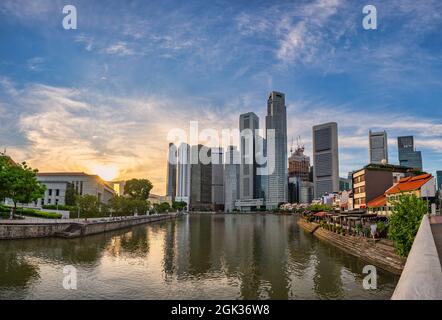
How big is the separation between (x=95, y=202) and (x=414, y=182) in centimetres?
7988

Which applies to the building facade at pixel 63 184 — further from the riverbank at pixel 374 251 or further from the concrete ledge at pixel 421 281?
the concrete ledge at pixel 421 281

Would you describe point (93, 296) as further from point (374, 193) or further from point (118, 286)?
point (374, 193)

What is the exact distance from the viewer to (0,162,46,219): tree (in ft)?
209

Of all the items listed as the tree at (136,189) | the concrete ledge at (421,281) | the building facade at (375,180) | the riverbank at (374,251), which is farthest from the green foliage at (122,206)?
the concrete ledge at (421,281)

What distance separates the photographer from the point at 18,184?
65.1 meters

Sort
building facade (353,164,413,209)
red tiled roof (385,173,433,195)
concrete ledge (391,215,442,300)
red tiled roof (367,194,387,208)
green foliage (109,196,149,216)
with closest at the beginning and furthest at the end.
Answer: concrete ledge (391,215,442,300), red tiled roof (385,173,433,195), red tiled roof (367,194,387,208), building facade (353,164,413,209), green foliage (109,196,149,216)

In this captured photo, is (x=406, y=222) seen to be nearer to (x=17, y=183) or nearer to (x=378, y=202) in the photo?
(x=378, y=202)

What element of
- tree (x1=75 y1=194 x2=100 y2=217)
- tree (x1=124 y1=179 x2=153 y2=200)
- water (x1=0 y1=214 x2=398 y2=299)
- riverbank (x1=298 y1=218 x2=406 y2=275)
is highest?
tree (x1=124 y1=179 x2=153 y2=200)

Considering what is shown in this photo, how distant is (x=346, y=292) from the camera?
27.8 meters

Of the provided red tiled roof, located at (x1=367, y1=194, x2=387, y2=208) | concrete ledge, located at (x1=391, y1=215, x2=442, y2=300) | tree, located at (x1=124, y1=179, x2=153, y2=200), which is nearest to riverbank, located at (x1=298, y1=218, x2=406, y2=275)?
red tiled roof, located at (x1=367, y1=194, x2=387, y2=208)

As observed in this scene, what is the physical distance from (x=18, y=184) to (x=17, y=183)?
324 millimetres

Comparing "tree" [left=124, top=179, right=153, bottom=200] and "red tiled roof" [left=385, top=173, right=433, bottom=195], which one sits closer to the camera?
"red tiled roof" [left=385, top=173, right=433, bottom=195]

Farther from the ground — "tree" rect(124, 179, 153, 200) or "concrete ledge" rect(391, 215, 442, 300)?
"tree" rect(124, 179, 153, 200)

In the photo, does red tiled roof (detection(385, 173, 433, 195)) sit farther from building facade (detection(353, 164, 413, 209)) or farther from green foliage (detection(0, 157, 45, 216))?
green foliage (detection(0, 157, 45, 216))
